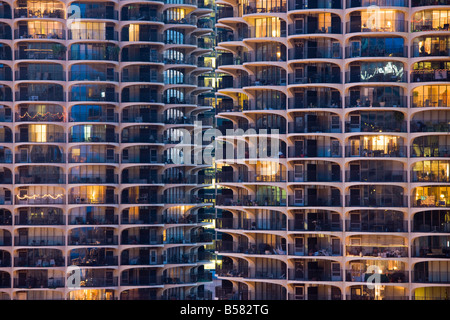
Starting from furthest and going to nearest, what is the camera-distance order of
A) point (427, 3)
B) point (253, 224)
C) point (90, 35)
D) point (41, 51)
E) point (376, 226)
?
point (90, 35) → point (41, 51) → point (253, 224) → point (427, 3) → point (376, 226)

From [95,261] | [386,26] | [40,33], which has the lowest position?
[95,261]

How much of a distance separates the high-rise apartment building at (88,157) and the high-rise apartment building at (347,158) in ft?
48.5

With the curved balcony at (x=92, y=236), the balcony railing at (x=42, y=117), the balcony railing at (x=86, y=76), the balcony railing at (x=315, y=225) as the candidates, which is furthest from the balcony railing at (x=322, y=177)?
the balcony railing at (x=42, y=117)

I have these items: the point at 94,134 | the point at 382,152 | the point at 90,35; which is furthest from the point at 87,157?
the point at 382,152

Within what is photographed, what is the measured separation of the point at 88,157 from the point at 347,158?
3414 cm

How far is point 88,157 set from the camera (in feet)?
342

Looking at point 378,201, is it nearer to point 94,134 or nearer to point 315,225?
point 315,225

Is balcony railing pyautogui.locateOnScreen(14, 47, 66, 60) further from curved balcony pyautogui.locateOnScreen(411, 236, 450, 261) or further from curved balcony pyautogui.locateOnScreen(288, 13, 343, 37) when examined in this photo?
curved balcony pyautogui.locateOnScreen(411, 236, 450, 261)

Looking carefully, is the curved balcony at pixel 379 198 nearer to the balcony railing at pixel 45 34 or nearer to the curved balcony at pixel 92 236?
the curved balcony at pixel 92 236

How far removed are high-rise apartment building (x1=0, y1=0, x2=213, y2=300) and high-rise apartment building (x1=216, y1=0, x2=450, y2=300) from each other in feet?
48.5

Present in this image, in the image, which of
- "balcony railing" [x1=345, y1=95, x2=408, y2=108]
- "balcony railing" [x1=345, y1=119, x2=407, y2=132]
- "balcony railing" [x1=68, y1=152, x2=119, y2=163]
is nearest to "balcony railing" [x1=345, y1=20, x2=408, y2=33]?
"balcony railing" [x1=345, y1=95, x2=408, y2=108]

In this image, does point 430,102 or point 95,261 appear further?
point 95,261

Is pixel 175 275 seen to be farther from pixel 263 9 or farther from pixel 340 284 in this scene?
pixel 263 9
